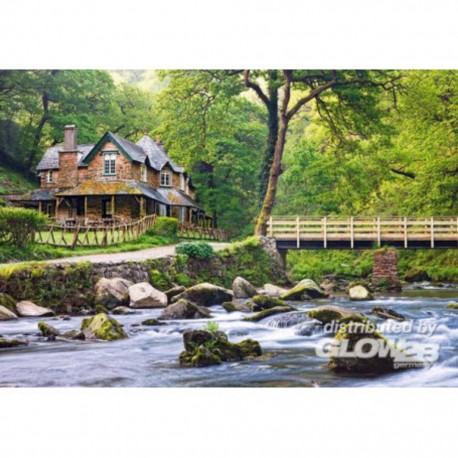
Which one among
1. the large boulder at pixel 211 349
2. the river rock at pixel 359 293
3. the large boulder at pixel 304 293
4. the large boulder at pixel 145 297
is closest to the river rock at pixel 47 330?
the large boulder at pixel 145 297

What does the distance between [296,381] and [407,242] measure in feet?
8.71

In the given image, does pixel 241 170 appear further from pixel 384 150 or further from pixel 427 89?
pixel 427 89

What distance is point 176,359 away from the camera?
7.11 m

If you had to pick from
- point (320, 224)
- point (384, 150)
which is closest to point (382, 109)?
point (384, 150)

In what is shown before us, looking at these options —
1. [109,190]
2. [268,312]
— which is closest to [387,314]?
[268,312]

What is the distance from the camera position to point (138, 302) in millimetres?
8148

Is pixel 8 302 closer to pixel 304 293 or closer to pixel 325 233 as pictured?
pixel 304 293

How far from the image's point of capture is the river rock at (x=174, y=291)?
26.7ft

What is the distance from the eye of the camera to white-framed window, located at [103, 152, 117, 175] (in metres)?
8.24

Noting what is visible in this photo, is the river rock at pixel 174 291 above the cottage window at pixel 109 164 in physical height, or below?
below

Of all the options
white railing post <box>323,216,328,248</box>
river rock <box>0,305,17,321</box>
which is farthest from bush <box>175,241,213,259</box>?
river rock <box>0,305,17,321</box>

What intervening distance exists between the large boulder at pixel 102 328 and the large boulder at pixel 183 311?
1.71 feet

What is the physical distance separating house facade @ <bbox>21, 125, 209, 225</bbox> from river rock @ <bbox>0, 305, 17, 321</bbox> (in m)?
1.25

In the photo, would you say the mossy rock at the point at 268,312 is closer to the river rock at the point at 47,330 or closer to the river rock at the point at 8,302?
the river rock at the point at 47,330
